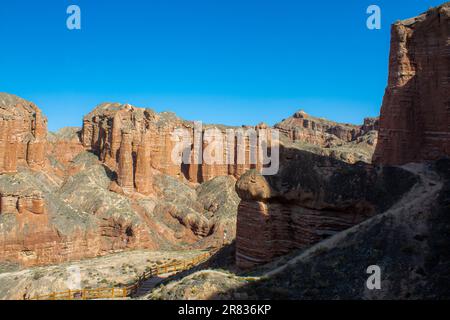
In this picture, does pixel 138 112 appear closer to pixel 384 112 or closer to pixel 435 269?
pixel 384 112

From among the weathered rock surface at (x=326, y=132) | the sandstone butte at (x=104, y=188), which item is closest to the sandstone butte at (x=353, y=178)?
the sandstone butte at (x=104, y=188)

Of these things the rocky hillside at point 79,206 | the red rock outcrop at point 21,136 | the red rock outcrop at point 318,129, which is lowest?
the rocky hillside at point 79,206

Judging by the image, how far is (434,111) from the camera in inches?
1097

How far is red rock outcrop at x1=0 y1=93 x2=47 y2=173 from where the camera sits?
56094 millimetres

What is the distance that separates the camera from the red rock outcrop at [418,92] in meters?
27.3

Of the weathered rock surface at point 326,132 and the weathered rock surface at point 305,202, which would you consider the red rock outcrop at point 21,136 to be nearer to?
the weathered rock surface at point 305,202

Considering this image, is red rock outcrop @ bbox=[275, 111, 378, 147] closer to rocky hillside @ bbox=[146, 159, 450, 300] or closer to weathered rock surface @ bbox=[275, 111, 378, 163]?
weathered rock surface @ bbox=[275, 111, 378, 163]

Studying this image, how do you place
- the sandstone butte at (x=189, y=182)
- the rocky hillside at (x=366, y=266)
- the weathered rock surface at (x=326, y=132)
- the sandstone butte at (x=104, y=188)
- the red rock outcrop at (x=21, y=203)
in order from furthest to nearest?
the weathered rock surface at (x=326, y=132), the sandstone butte at (x=104, y=188), the red rock outcrop at (x=21, y=203), the sandstone butte at (x=189, y=182), the rocky hillside at (x=366, y=266)

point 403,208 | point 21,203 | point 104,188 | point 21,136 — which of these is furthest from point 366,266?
point 21,136

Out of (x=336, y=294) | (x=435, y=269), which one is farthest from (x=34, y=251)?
(x=435, y=269)

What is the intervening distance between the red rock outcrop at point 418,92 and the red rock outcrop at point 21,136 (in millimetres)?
49000

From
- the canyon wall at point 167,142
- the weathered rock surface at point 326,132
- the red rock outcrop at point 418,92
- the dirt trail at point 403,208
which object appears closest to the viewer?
the dirt trail at point 403,208

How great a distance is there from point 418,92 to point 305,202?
41.2ft
